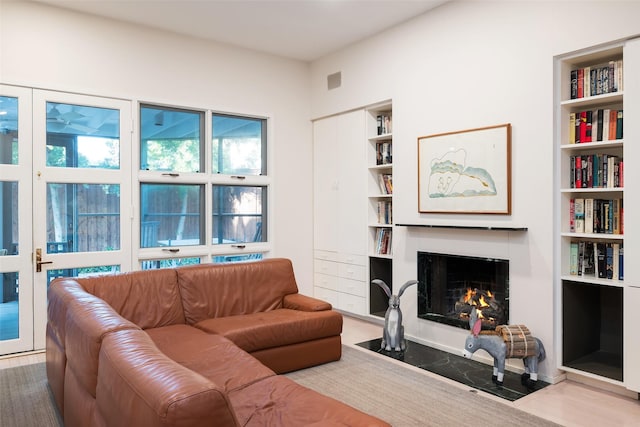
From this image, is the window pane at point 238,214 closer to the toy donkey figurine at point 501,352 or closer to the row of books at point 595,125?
the toy donkey figurine at point 501,352

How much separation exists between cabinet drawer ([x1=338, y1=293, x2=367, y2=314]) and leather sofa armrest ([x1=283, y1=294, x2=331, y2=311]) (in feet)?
3.86

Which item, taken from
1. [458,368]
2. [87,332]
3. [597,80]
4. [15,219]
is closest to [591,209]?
[597,80]

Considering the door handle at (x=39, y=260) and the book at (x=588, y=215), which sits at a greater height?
the book at (x=588, y=215)

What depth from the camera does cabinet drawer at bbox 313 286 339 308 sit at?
5535 mm

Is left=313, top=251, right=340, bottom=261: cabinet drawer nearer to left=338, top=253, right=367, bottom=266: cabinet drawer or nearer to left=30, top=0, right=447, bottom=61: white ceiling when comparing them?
left=338, top=253, right=367, bottom=266: cabinet drawer

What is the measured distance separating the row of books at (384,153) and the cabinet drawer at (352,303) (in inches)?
61.2

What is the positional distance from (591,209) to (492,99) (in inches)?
45.9

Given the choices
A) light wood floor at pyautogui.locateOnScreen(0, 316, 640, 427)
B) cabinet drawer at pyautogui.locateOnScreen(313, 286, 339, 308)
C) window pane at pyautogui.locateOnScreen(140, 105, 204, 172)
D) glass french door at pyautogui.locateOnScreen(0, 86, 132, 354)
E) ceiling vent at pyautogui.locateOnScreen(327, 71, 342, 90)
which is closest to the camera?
light wood floor at pyautogui.locateOnScreen(0, 316, 640, 427)

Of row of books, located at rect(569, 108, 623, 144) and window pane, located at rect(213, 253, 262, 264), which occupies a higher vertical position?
row of books, located at rect(569, 108, 623, 144)

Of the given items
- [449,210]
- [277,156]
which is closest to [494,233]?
[449,210]

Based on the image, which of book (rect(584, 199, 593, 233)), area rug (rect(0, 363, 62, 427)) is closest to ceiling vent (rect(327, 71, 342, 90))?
book (rect(584, 199, 593, 233))

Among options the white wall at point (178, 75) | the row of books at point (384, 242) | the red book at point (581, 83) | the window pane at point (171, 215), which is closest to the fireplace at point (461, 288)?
the row of books at point (384, 242)

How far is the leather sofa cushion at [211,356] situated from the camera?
8.16 feet

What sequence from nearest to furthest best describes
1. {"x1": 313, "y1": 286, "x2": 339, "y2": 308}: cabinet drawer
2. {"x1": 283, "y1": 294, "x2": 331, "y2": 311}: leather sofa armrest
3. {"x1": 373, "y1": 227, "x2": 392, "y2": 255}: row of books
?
{"x1": 283, "y1": 294, "x2": 331, "y2": 311}: leather sofa armrest
{"x1": 373, "y1": 227, "x2": 392, "y2": 255}: row of books
{"x1": 313, "y1": 286, "x2": 339, "y2": 308}: cabinet drawer
